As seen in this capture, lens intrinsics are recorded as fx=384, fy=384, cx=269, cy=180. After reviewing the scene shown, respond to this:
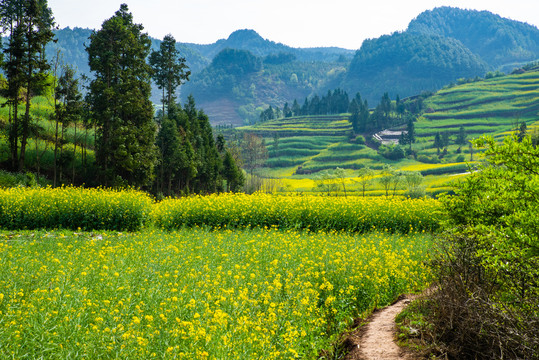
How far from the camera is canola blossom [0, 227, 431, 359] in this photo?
492cm

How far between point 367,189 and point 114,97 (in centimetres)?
5449

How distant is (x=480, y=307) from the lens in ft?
16.7

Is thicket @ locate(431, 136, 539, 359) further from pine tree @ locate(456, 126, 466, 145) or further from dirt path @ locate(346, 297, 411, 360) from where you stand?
pine tree @ locate(456, 126, 466, 145)

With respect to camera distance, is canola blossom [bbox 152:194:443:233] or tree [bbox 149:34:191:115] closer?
canola blossom [bbox 152:194:443:233]

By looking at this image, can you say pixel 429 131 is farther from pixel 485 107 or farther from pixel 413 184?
pixel 413 184

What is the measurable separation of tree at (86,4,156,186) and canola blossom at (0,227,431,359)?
20.6 m

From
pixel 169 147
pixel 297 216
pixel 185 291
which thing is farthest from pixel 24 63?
pixel 185 291

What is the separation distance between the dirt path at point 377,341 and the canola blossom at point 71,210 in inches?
534

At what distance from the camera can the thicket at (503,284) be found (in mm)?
4734

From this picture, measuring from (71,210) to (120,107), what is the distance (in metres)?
16.1

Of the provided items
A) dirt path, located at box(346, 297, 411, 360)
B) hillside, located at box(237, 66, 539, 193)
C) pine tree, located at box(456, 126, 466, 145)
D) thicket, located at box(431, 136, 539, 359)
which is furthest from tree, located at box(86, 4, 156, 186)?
pine tree, located at box(456, 126, 466, 145)

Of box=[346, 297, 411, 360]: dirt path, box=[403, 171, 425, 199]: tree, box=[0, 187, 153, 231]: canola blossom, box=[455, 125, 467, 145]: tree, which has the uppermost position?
box=[455, 125, 467, 145]: tree

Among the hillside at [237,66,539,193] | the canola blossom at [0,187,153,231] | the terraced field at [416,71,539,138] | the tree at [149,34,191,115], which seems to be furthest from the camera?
the terraced field at [416,71,539,138]

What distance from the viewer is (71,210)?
57.6ft
